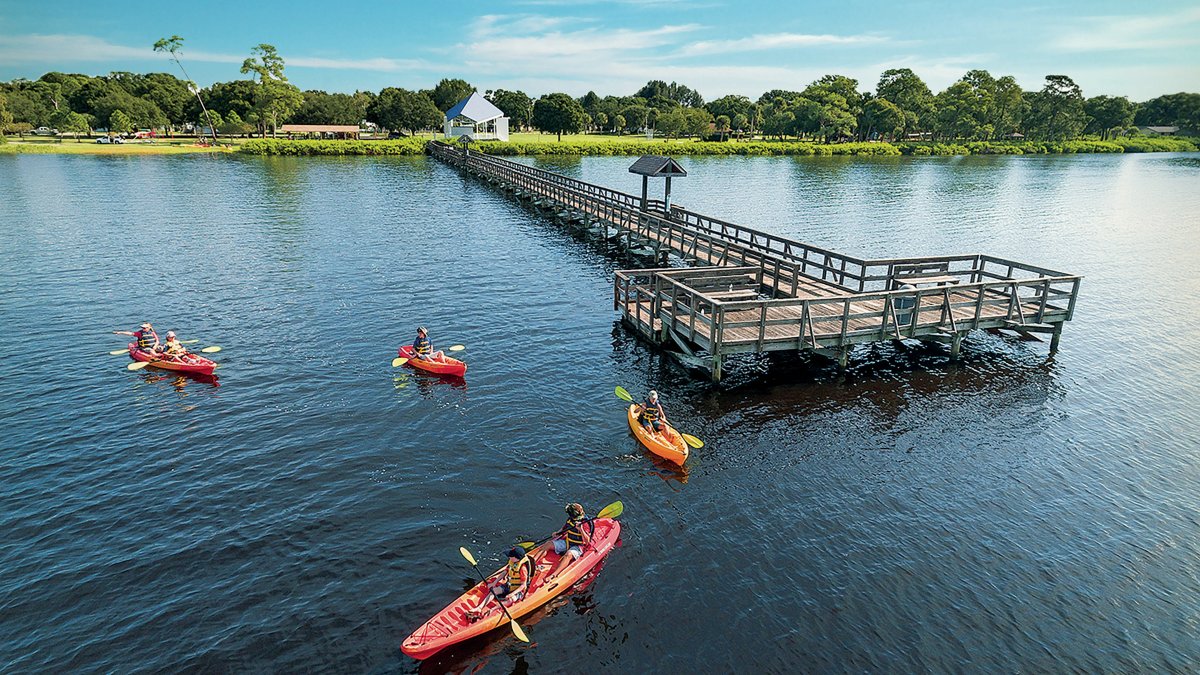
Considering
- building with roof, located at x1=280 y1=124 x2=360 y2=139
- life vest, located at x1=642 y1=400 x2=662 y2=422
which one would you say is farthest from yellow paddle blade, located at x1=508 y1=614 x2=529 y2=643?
building with roof, located at x1=280 y1=124 x2=360 y2=139

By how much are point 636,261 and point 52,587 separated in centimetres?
3508

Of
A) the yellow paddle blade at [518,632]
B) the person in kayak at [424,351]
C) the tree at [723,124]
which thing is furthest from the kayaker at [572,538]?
the tree at [723,124]

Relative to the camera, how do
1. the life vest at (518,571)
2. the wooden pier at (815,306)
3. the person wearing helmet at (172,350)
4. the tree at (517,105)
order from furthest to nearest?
the tree at (517,105) → the person wearing helmet at (172,350) → the wooden pier at (815,306) → the life vest at (518,571)

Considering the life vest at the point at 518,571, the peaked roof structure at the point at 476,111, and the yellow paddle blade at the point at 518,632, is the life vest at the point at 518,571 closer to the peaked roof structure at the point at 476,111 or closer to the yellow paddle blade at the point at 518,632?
the yellow paddle blade at the point at 518,632

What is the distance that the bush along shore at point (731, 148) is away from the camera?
127812 mm

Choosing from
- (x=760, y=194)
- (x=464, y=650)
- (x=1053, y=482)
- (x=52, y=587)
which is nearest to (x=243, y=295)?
(x=52, y=587)

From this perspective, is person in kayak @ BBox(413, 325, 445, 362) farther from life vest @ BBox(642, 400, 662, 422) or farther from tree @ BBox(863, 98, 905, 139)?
tree @ BBox(863, 98, 905, 139)

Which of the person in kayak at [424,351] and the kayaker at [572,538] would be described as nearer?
the kayaker at [572,538]

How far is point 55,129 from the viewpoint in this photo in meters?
147

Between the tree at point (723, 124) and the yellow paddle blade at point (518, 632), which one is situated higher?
the tree at point (723, 124)

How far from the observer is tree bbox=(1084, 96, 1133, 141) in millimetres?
180375

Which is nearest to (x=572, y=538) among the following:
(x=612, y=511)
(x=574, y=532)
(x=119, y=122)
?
(x=574, y=532)

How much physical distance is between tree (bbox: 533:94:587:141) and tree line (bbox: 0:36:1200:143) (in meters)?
0.27

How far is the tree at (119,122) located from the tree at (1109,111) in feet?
787
